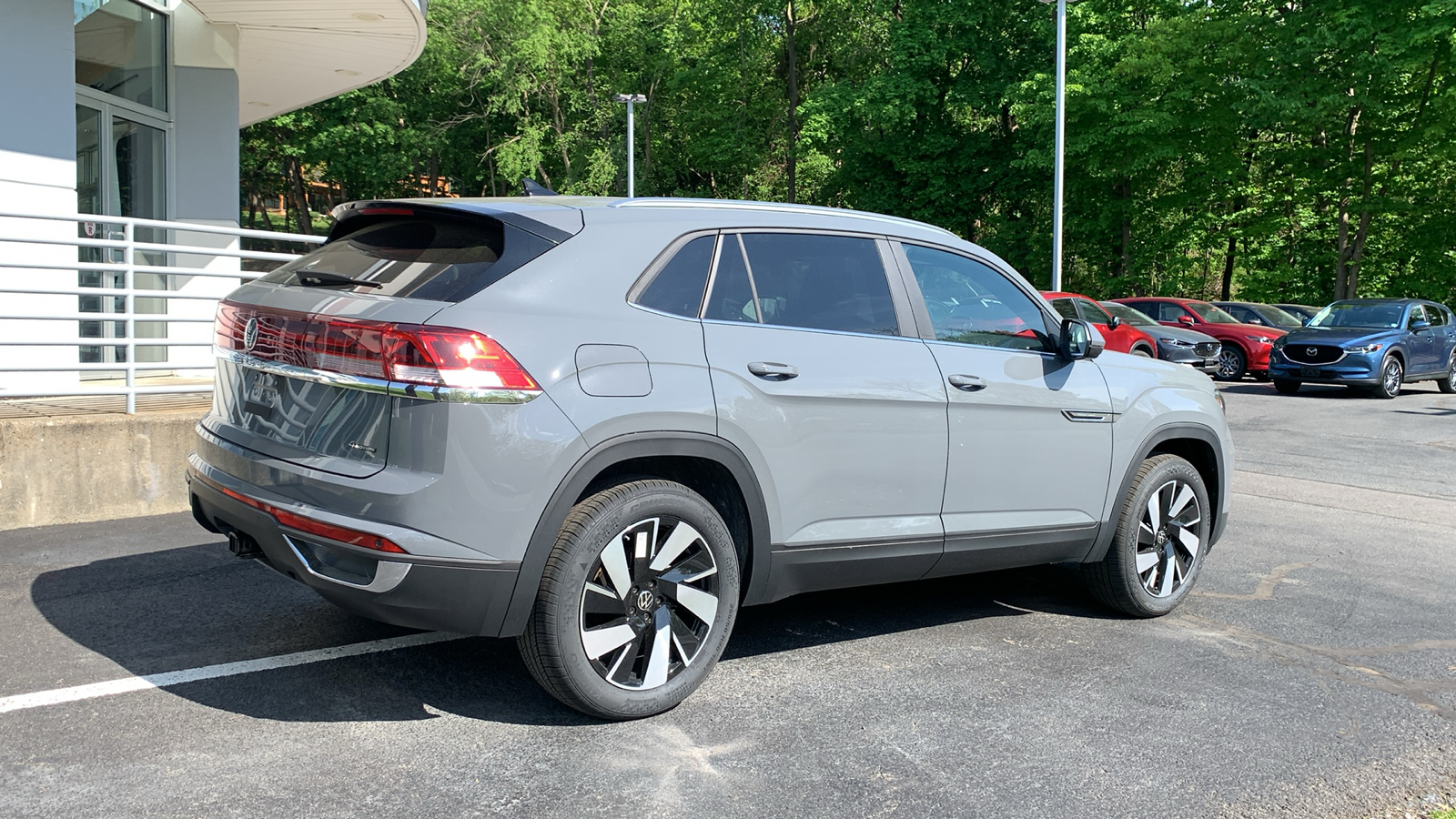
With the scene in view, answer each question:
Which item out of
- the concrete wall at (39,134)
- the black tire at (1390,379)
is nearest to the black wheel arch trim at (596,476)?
the concrete wall at (39,134)

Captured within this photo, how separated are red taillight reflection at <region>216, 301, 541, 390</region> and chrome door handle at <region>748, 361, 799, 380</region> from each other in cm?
84

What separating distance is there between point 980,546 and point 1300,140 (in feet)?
105

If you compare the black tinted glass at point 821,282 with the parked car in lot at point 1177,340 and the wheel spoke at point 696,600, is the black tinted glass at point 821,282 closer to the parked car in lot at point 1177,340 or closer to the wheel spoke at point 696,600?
the wheel spoke at point 696,600

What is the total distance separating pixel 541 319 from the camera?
3.62 m

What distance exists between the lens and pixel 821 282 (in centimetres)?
439

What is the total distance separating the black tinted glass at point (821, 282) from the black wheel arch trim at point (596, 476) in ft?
1.89

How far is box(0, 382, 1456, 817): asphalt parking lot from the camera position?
335cm

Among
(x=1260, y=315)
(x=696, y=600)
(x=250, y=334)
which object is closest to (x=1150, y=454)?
(x=696, y=600)

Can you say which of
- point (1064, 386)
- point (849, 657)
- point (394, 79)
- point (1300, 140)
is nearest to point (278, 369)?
point (849, 657)

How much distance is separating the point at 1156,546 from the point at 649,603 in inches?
109

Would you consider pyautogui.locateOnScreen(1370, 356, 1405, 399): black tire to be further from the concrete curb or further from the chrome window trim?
the chrome window trim

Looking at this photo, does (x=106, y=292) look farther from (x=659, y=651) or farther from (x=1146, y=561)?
(x=1146, y=561)

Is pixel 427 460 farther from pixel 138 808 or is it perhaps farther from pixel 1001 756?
pixel 1001 756

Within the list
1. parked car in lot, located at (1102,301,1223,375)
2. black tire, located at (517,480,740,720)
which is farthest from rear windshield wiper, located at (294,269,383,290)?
parked car in lot, located at (1102,301,1223,375)
